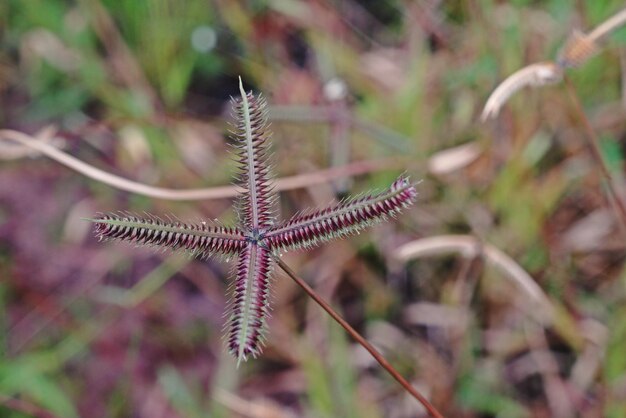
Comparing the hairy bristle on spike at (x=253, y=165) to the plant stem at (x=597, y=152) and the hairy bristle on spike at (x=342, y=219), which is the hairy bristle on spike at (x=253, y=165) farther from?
the plant stem at (x=597, y=152)

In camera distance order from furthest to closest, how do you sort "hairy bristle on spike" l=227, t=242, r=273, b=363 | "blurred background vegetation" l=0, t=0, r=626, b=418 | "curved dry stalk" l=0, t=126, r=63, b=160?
"blurred background vegetation" l=0, t=0, r=626, b=418 < "curved dry stalk" l=0, t=126, r=63, b=160 < "hairy bristle on spike" l=227, t=242, r=273, b=363

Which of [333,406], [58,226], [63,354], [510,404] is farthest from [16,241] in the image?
[510,404]

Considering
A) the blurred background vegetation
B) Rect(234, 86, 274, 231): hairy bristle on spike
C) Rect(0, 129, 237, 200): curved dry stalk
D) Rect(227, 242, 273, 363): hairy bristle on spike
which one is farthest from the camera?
the blurred background vegetation

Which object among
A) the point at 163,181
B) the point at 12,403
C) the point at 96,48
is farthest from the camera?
the point at 96,48

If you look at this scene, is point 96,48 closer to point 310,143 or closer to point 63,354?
point 310,143

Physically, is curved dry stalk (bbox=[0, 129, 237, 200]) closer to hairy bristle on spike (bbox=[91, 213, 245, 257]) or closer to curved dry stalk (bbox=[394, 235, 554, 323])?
curved dry stalk (bbox=[394, 235, 554, 323])

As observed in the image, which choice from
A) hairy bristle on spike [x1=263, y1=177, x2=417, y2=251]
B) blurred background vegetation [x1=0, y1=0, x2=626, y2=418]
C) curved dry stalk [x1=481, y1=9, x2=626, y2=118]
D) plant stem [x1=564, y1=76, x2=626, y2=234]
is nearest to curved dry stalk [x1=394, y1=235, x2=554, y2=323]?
blurred background vegetation [x1=0, y1=0, x2=626, y2=418]

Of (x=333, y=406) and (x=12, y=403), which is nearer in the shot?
(x=333, y=406)
